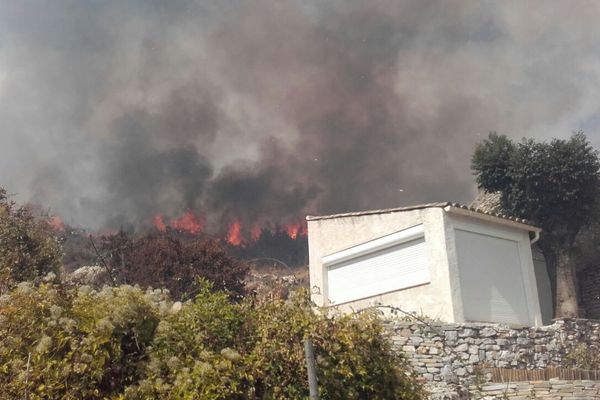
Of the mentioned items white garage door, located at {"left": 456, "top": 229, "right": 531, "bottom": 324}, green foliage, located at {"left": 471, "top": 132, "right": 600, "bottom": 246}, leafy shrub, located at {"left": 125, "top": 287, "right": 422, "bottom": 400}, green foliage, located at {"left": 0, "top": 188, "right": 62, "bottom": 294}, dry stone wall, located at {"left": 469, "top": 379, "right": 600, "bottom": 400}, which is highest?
green foliage, located at {"left": 471, "top": 132, "right": 600, "bottom": 246}

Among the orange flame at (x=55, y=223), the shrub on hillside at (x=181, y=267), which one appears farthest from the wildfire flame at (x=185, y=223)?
the shrub on hillside at (x=181, y=267)

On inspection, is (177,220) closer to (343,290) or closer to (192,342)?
(343,290)

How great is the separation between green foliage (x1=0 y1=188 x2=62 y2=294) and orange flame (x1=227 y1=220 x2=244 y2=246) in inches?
1641

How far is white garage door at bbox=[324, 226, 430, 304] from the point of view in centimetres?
1834

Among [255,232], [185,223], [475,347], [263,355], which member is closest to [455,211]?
[475,347]

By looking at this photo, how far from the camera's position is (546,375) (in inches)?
555

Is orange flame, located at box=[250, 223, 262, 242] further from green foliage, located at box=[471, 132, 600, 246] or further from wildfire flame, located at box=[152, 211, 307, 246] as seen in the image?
green foliage, located at box=[471, 132, 600, 246]

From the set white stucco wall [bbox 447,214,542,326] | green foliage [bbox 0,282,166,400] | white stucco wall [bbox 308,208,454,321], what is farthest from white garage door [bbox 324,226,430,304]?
green foliage [bbox 0,282,166,400]

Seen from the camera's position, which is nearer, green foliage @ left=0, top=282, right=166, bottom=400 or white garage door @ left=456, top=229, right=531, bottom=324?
green foliage @ left=0, top=282, right=166, bottom=400

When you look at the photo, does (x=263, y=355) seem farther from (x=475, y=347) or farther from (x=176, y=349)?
(x=475, y=347)

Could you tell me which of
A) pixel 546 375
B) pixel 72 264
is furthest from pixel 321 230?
pixel 72 264

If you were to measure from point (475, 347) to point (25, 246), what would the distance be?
1489cm

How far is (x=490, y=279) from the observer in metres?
18.7

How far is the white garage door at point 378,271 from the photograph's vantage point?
1834cm
